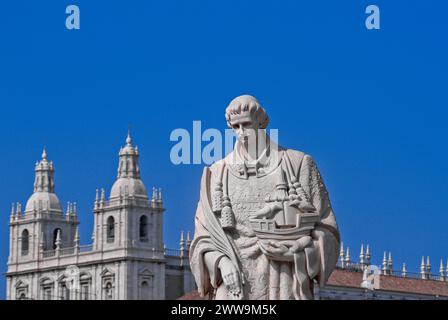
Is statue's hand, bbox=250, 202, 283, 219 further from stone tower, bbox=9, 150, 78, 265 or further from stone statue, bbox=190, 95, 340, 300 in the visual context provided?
stone tower, bbox=9, 150, 78, 265

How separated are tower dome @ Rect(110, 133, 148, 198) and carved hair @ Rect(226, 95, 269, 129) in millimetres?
90403

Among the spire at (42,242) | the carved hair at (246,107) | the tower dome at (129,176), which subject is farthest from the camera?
the spire at (42,242)

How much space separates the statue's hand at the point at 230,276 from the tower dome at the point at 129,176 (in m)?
90.7

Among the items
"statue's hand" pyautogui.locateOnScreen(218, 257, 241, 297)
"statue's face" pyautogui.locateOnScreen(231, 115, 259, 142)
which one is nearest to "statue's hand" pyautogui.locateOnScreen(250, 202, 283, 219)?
"statue's hand" pyautogui.locateOnScreen(218, 257, 241, 297)

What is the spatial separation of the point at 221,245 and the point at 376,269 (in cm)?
9238

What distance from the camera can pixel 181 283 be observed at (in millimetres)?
104375

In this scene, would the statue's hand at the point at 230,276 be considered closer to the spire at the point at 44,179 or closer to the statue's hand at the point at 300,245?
the statue's hand at the point at 300,245

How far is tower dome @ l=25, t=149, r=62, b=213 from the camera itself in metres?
110

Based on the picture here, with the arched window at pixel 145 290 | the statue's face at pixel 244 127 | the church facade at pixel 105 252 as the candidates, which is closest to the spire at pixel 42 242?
the church facade at pixel 105 252

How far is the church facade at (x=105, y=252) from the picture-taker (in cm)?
10212

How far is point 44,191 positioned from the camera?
4338 inches
